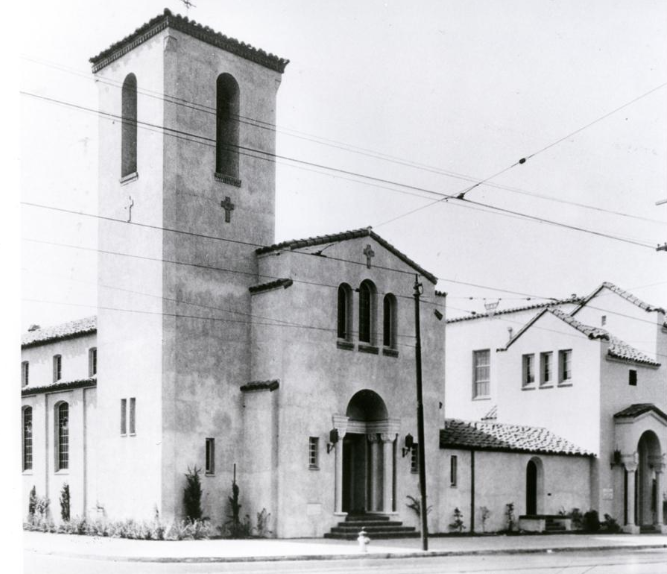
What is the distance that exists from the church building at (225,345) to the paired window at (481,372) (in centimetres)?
1208

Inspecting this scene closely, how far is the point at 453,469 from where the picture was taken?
3547 cm

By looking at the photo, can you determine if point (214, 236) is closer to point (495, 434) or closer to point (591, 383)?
point (495, 434)

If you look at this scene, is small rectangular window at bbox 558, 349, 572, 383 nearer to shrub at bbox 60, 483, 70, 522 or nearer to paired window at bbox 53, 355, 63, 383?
paired window at bbox 53, 355, 63, 383

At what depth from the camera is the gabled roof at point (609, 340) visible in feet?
132

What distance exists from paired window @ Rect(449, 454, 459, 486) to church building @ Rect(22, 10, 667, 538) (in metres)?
0.06

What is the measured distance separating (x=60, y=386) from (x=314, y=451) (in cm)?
922

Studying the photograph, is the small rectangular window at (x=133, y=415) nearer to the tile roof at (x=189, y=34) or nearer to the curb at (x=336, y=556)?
the curb at (x=336, y=556)

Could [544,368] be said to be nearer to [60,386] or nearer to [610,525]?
[610,525]

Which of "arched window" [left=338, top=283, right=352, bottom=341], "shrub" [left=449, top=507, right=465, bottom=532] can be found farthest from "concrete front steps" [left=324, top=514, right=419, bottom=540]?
"arched window" [left=338, top=283, right=352, bottom=341]

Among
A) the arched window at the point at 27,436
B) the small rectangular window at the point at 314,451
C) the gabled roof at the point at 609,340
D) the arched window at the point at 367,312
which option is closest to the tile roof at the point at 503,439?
the gabled roof at the point at 609,340

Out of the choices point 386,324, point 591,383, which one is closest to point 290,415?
point 386,324

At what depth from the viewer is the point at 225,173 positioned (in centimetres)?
3166

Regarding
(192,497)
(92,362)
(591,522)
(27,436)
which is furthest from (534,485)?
(27,436)

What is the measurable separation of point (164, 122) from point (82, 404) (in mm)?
9793
